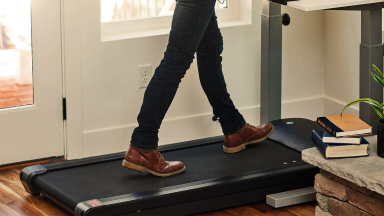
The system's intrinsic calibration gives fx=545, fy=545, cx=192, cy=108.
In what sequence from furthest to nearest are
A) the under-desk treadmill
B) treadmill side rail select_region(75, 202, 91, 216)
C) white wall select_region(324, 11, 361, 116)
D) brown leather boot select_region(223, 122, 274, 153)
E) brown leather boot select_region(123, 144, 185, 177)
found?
white wall select_region(324, 11, 361, 116) < brown leather boot select_region(223, 122, 274, 153) < brown leather boot select_region(123, 144, 185, 177) < the under-desk treadmill < treadmill side rail select_region(75, 202, 91, 216)

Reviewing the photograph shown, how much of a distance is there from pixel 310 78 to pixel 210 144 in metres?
1.07

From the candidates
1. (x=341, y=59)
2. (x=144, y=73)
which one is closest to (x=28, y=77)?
(x=144, y=73)

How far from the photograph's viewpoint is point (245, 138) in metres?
2.56

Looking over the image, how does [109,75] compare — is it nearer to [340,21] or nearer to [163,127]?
[163,127]

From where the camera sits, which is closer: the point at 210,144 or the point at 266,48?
the point at 210,144

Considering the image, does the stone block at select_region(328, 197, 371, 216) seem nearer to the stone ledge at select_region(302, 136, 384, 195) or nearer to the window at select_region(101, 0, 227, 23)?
the stone ledge at select_region(302, 136, 384, 195)

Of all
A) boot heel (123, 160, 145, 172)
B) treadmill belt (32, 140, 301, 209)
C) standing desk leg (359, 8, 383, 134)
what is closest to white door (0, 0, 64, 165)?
treadmill belt (32, 140, 301, 209)

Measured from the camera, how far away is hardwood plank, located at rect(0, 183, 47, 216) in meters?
2.22

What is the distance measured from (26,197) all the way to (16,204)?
71 mm

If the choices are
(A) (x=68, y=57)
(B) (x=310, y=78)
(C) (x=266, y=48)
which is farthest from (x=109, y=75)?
(B) (x=310, y=78)

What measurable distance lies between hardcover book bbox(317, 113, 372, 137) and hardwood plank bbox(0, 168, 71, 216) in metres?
1.09

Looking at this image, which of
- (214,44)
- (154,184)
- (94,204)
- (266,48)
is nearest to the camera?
(94,204)

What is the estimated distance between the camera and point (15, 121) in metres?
2.71

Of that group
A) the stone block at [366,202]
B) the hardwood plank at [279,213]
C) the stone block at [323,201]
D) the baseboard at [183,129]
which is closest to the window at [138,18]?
the baseboard at [183,129]
